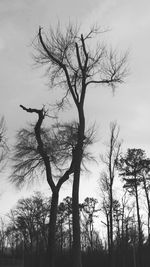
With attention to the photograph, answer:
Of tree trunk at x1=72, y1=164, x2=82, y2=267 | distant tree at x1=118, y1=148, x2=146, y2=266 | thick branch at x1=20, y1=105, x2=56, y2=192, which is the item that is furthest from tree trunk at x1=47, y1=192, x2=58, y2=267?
distant tree at x1=118, y1=148, x2=146, y2=266

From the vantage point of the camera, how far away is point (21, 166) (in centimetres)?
2047

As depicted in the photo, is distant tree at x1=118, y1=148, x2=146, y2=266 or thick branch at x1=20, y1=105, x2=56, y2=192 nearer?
thick branch at x1=20, y1=105, x2=56, y2=192

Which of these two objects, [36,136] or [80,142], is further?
[36,136]

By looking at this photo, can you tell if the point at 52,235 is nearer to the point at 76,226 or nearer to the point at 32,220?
the point at 76,226

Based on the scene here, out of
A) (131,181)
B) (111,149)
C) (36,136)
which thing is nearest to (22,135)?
(36,136)

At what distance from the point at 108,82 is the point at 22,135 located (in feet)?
21.5

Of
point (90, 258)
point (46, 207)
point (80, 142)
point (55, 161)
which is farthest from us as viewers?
point (46, 207)

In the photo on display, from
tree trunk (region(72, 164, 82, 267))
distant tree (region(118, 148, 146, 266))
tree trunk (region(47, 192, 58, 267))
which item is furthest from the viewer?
distant tree (region(118, 148, 146, 266))

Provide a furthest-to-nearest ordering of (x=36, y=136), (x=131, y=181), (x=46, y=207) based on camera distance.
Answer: (x=46, y=207) < (x=131, y=181) < (x=36, y=136)

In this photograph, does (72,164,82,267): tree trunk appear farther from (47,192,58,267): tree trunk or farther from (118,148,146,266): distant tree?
(118,148,146,266): distant tree

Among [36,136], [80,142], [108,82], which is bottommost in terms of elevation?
[80,142]

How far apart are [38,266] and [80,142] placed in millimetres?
29861

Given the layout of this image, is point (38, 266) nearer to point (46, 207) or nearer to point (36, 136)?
point (46, 207)

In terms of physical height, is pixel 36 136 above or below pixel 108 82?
below
